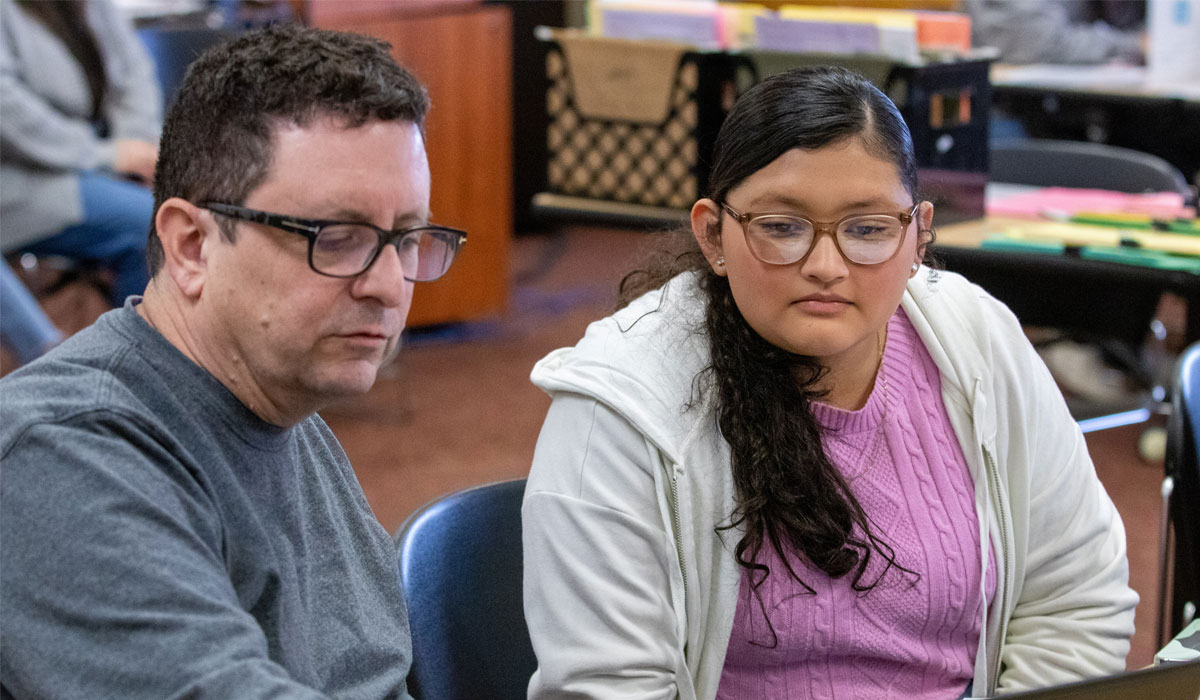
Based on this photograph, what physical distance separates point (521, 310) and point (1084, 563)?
11.8 feet

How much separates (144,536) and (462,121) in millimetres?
3615

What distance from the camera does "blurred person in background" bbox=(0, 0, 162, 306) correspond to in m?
3.33

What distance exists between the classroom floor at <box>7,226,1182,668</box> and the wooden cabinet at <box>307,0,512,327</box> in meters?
0.19

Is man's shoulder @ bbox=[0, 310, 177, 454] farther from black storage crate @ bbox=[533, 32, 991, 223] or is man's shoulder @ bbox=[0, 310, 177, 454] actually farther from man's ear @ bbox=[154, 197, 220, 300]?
black storage crate @ bbox=[533, 32, 991, 223]

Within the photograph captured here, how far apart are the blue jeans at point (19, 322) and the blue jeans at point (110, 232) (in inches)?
7.1

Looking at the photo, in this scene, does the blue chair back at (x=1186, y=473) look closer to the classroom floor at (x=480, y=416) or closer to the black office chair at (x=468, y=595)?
the classroom floor at (x=480, y=416)

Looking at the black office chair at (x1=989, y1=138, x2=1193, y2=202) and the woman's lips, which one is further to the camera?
the black office chair at (x1=989, y1=138, x2=1193, y2=202)

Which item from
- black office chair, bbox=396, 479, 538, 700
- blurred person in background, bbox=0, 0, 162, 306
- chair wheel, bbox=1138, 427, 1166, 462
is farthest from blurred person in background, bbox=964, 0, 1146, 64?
black office chair, bbox=396, 479, 538, 700

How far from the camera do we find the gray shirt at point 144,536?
803 mm

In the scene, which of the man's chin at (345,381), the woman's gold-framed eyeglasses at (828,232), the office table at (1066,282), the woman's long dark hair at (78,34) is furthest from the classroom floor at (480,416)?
the man's chin at (345,381)

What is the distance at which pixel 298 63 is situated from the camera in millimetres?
956

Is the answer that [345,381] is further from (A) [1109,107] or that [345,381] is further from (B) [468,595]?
(A) [1109,107]

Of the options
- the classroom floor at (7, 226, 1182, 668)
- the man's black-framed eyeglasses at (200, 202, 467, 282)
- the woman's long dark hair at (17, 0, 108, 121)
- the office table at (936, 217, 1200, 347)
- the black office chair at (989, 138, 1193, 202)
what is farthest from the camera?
the woman's long dark hair at (17, 0, 108, 121)

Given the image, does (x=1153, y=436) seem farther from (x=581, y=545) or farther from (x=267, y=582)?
(x=267, y=582)
